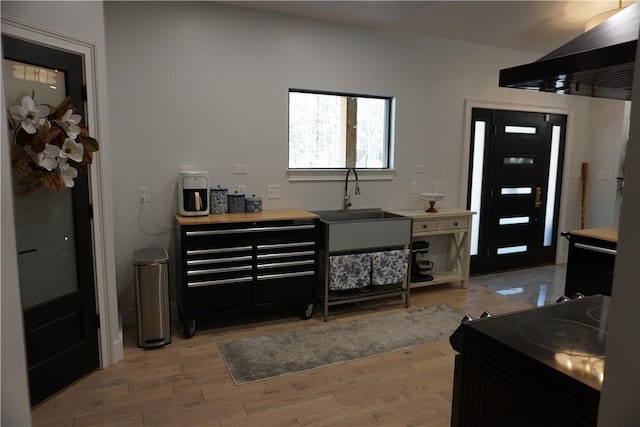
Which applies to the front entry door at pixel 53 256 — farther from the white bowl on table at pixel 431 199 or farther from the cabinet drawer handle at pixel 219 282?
the white bowl on table at pixel 431 199

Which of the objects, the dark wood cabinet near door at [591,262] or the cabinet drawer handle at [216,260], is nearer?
the dark wood cabinet near door at [591,262]

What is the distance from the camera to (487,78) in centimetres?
489

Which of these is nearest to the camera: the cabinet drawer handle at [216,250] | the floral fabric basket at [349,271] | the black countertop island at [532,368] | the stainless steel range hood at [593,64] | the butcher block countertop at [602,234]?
the black countertop island at [532,368]

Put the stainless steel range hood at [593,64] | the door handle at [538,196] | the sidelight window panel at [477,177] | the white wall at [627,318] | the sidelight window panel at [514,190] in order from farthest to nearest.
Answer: the door handle at [538,196], the sidelight window panel at [514,190], the sidelight window panel at [477,177], the stainless steel range hood at [593,64], the white wall at [627,318]

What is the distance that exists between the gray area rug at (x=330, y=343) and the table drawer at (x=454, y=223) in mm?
934

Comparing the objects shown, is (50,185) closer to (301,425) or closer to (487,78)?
(301,425)

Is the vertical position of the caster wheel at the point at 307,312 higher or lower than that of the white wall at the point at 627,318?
lower

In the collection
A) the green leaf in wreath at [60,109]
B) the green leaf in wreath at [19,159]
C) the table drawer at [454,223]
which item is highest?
the green leaf in wreath at [60,109]

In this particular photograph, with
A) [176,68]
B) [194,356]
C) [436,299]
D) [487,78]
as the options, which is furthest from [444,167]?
[194,356]

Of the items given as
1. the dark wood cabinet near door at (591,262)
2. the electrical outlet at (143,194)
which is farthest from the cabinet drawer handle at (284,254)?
the dark wood cabinet near door at (591,262)

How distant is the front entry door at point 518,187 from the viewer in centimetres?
512

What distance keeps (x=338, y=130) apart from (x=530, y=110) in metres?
2.62

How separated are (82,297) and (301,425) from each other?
5.25 ft

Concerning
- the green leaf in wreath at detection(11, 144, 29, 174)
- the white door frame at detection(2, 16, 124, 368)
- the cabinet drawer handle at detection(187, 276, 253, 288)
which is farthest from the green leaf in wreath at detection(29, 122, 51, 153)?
the cabinet drawer handle at detection(187, 276, 253, 288)
